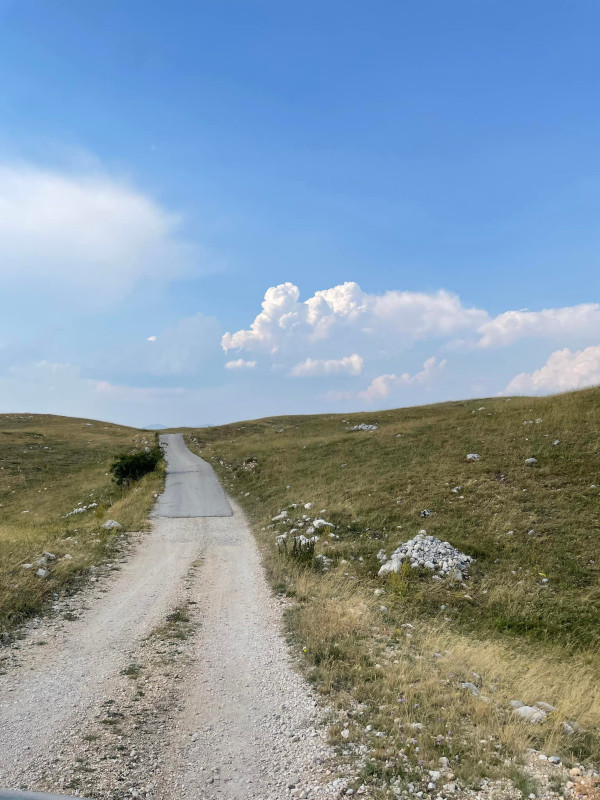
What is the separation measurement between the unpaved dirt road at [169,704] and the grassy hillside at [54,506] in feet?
3.73

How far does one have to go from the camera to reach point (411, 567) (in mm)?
13078

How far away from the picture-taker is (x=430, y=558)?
13.5m

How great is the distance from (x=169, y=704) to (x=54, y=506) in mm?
26175

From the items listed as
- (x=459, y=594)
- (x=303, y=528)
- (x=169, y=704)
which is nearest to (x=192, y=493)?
(x=303, y=528)

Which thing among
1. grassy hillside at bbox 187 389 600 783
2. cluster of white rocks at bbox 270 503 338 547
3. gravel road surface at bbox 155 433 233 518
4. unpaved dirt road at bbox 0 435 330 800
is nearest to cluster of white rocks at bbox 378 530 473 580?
grassy hillside at bbox 187 389 600 783

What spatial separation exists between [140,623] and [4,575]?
175 inches

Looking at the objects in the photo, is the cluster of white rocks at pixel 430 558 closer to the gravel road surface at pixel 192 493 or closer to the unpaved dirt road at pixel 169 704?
the unpaved dirt road at pixel 169 704

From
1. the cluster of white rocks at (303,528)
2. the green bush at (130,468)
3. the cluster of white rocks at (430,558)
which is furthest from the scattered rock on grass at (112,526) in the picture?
the green bush at (130,468)

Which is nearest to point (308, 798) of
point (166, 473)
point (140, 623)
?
point (140, 623)

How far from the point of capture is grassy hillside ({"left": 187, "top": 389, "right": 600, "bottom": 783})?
18.6 feet

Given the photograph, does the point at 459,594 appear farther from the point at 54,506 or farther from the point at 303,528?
the point at 54,506

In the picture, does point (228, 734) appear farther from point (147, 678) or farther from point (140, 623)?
point (140, 623)

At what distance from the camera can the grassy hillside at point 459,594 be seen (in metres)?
5.68

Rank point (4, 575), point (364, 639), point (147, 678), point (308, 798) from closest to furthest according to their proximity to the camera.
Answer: point (308, 798) < point (147, 678) < point (364, 639) < point (4, 575)
